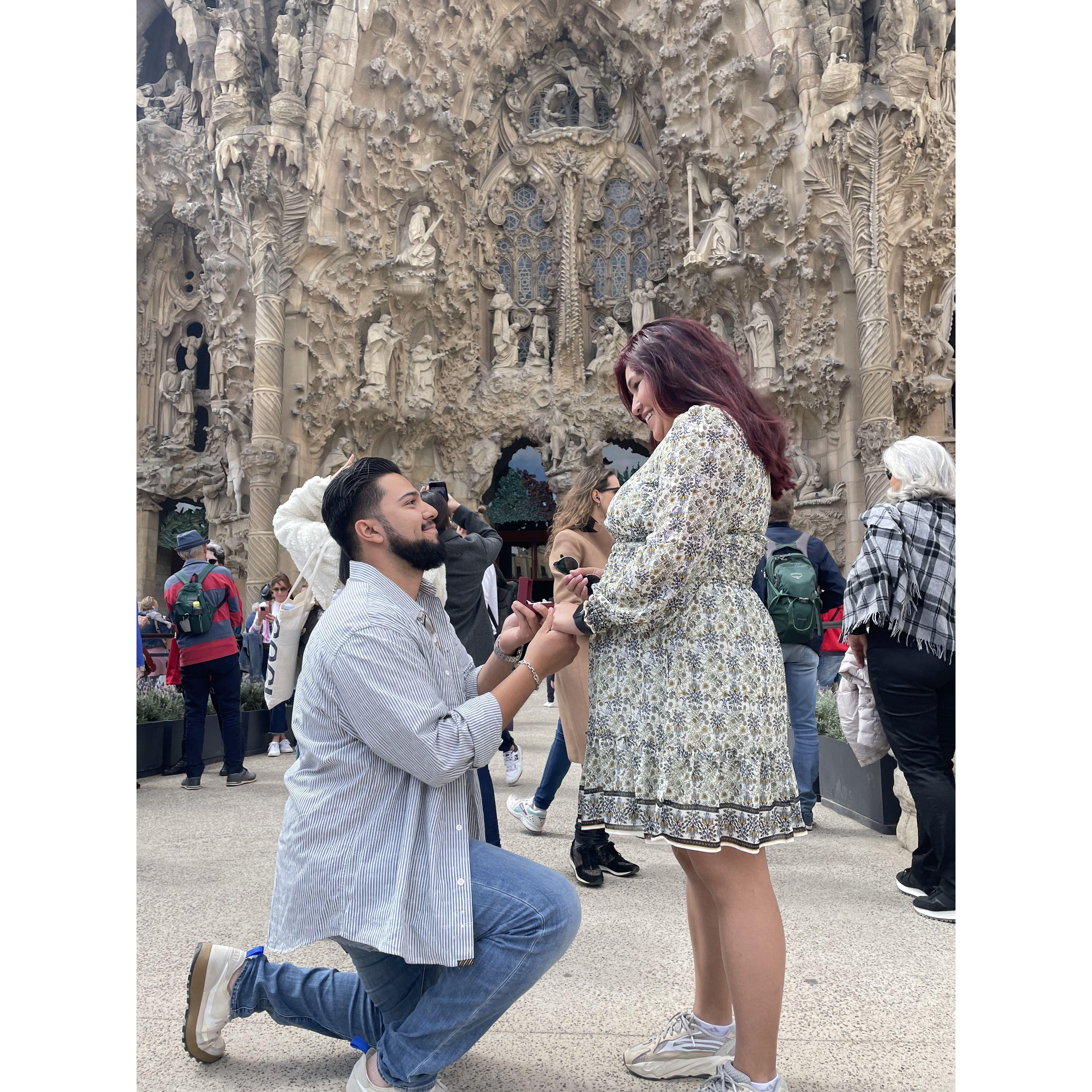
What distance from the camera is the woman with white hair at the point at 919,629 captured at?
10.4ft

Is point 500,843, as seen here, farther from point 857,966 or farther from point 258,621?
point 258,621

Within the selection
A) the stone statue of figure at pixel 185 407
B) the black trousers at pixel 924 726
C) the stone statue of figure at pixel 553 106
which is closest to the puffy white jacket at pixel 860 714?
the black trousers at pixel 924 726

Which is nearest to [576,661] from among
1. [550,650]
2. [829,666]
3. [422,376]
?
[550,650]

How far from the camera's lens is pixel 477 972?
171cm

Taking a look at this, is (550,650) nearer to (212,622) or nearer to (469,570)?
(469,570)

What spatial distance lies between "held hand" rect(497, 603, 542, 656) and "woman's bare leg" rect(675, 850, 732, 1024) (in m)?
0.59

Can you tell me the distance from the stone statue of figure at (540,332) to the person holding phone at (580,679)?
14690 millimetres

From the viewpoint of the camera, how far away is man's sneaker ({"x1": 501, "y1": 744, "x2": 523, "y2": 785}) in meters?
5.74

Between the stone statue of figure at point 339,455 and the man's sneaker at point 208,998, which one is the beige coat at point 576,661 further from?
the stone statue of figure at point 339,455

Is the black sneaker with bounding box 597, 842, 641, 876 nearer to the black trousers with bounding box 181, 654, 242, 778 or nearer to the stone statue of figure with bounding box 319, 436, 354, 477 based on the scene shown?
the black trousers with bounding box 181, 654, 242, 778

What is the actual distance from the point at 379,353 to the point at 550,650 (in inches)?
615

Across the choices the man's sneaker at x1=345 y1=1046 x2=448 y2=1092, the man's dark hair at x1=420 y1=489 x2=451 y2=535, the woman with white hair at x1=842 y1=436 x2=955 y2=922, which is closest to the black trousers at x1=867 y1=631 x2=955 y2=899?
the woman with white hair at x1=842 y1=436 x2=955 y2=922

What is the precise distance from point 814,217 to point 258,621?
436 inches

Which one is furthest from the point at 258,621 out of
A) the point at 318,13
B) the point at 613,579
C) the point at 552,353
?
the point at 318,13
